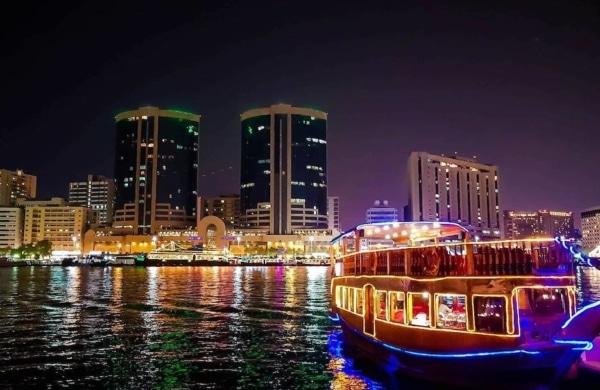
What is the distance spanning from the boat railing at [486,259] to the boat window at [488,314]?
803mm

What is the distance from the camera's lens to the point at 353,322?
24.6m

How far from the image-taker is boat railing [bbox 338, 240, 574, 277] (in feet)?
50.6

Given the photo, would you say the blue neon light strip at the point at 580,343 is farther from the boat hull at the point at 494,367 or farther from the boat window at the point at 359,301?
the boat window at the point at 359,301

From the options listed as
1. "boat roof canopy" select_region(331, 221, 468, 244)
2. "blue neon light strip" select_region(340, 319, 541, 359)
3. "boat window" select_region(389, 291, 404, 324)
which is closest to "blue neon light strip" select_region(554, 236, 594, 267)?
"blue neon light strip" select_region(340, 319, 541, 359)

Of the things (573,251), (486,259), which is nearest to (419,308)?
(486,259)

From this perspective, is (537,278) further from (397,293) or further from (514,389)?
(397,293)

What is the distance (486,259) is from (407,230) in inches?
397

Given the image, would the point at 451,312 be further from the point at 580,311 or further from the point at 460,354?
the point at 580,311

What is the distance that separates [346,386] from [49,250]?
197706 millimetres

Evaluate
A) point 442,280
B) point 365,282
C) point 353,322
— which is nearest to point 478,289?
point 442,280

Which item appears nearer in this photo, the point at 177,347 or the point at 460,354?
the point at 460,354

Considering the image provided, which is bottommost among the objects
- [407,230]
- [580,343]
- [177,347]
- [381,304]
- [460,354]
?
[177,347]

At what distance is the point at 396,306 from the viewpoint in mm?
20281

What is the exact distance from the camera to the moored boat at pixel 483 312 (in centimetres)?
1530
